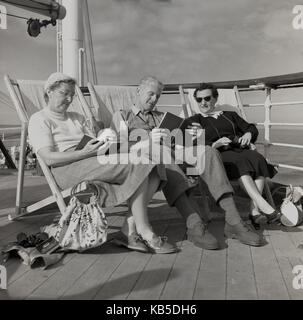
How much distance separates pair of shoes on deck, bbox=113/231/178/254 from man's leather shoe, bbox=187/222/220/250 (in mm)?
146

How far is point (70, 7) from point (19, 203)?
503 cm

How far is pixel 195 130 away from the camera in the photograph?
2832 millimetres

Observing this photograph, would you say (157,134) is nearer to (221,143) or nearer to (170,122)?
(170,122)

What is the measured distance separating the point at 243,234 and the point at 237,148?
0.70 meters

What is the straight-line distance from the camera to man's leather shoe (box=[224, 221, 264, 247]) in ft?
7.64

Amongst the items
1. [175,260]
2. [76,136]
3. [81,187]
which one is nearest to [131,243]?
[175,260]

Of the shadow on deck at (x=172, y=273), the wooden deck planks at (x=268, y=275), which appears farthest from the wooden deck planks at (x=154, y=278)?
the wooden deck planks at (x=268, y=275)

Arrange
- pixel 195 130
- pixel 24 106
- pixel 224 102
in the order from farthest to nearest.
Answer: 1. pixel 224 102
2. pixel 24 106
3. pixel 195 130

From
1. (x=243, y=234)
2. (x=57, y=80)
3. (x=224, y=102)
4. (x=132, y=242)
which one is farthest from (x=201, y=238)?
(x=224, y=102)

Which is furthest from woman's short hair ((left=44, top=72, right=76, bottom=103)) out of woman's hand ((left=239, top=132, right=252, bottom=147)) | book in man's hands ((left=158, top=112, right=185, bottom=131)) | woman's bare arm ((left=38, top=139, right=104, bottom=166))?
woman's hand ((left=239, top=132, right=252, bottom=147))

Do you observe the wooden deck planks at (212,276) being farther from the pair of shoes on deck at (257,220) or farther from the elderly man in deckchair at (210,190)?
the pair of shoes on deck at (257,220)

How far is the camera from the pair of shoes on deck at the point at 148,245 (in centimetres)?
221

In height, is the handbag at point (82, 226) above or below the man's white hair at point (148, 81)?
below

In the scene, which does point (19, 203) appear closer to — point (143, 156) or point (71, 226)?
point (71, 226)
